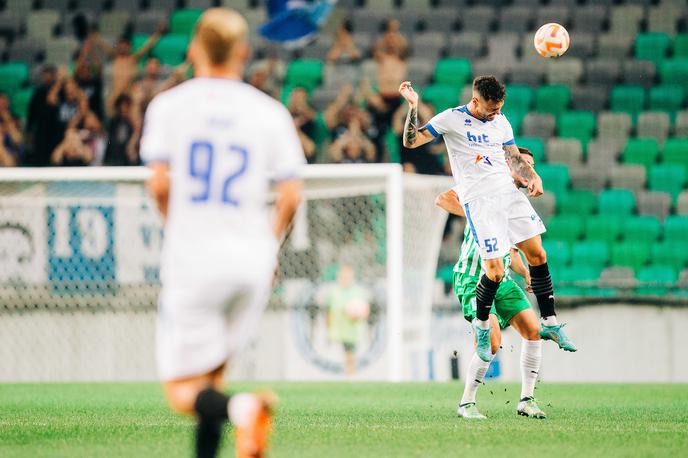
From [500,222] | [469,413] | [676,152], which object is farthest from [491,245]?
[676,152]

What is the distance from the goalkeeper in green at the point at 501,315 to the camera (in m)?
8.57

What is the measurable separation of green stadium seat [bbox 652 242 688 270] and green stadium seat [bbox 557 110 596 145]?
2660 mm

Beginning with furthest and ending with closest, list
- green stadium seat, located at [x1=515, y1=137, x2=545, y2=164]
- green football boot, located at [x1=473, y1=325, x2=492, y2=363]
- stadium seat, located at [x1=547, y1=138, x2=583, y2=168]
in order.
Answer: stadium seat, located at [x1=547, y1=138, x2=583, y2=168]
green stadium seat, located at [x1=515, y1=137, x2=545, y2=164]
green football boot, located at [x1=473, y1=325, x2=492, y2=363]

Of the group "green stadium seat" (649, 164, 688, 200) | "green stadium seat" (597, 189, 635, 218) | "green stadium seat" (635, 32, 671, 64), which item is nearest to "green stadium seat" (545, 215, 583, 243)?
"green stadium seat" (597, 189, 635, 218)

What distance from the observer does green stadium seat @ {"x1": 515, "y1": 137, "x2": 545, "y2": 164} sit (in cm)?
1816

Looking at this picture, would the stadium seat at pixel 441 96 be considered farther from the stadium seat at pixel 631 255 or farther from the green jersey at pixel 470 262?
the green jersey at pixel 470 262

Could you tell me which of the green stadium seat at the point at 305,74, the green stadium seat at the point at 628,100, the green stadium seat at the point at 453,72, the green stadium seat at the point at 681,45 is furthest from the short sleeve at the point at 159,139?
the green stadium seat at the point at 681,45

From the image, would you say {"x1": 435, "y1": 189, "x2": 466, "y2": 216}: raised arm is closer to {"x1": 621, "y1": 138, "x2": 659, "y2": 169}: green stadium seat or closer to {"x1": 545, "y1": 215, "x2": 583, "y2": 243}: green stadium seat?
{"x1": 545, "y1": 215, "x2": 583, "y2": 243}: green stadium seat

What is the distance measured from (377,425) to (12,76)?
1333 centimetres

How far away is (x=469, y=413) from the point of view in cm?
847

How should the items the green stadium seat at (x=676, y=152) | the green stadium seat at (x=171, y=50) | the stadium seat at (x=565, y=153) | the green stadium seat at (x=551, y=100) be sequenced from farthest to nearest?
the green stadium seat at (x=171, y=50) < the green stadium seat at (x=551, y=100) < the stadium seat at (x=565, y=153) < the green stadium seat at (x=676, y=152)

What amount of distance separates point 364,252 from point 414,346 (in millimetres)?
1496

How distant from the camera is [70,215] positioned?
14602 mm

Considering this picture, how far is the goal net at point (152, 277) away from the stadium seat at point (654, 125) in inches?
208
